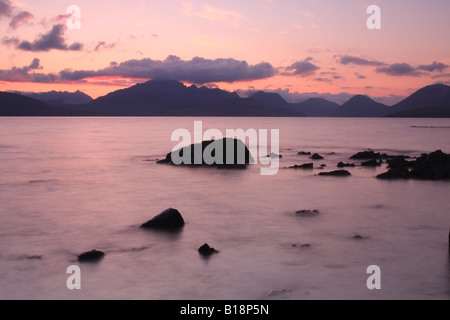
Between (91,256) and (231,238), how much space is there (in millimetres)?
4386

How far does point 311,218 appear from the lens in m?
15.8

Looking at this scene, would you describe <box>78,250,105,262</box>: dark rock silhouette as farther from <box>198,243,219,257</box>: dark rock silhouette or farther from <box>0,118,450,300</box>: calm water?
<box>198,243,219,257</box>: dark rock silhouette

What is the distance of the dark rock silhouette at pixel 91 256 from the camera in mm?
10946

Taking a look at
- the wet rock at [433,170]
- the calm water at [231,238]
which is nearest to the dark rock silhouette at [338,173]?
the calm water at [231,238]

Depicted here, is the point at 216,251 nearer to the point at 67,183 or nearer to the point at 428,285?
the point at 428,285

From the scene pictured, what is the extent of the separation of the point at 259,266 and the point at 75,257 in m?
5.06

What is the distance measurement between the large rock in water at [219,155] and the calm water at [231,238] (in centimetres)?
475

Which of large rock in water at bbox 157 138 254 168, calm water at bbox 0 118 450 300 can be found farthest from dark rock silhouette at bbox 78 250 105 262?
large rock in water at bbox 157 138 254 168

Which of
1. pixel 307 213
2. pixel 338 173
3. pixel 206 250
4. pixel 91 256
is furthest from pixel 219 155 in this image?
pixel 91 256

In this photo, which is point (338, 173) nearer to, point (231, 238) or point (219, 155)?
point (219, 155)

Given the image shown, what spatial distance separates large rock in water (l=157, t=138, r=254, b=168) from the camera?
30203 mm

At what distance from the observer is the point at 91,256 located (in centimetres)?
1106

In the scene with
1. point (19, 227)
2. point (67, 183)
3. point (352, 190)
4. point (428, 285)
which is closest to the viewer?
point (428, 285)
